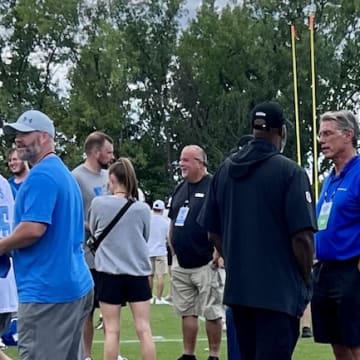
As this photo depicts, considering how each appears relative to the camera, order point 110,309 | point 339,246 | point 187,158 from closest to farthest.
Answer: point 339,246
point 110,309
point 187,158

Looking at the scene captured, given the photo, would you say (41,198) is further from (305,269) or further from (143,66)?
(143,66)

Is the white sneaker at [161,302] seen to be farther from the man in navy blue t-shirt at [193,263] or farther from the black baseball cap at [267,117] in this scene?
the black baseball cap at [267,117]

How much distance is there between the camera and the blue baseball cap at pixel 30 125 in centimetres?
574

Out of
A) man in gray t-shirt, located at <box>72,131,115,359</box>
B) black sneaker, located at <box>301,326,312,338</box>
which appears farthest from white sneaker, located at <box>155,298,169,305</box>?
man in gray t-shirt, located at <box>72,131,115,359</box>

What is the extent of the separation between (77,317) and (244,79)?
47.9m

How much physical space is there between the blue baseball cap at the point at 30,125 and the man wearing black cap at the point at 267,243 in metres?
1.17

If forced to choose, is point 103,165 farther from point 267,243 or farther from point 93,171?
point 267,243

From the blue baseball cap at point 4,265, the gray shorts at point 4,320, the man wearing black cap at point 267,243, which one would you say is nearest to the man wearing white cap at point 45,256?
the blue baseball cap at point 4,265

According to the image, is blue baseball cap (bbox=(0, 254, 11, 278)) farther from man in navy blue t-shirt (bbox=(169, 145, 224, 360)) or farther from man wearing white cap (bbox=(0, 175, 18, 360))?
man in navy blue t-shirt (bbox=(169, 145, 224, 360))

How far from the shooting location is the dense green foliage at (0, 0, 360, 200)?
52219 millimetres

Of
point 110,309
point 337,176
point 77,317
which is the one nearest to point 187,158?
point 110,309

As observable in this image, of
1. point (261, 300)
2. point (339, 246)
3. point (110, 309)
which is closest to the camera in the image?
point (261, 300)

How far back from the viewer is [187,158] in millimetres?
9289

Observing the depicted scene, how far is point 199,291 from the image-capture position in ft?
31.1
